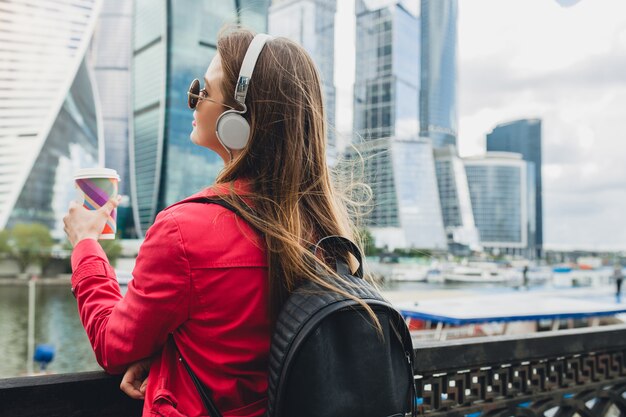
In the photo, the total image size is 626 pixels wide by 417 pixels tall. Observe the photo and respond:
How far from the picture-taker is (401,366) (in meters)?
0.81

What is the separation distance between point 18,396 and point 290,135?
68 cm

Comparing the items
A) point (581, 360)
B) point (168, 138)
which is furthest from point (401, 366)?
point (168, 138)

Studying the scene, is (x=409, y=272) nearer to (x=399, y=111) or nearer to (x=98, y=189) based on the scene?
(x=399, y=111)

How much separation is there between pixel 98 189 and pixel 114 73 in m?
72.8

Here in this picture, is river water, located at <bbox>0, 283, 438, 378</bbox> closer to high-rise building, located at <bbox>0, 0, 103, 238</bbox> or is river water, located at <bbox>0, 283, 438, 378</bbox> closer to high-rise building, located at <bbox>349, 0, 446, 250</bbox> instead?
high-rise building, located at <bbox>0, 0, 103, 238</bbox>

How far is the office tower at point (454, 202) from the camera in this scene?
6581cm

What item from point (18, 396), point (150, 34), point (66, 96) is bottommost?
point (18, 396)

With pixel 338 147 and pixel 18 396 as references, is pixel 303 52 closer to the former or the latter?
pixel 338 147

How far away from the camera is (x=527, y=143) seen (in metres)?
78.9

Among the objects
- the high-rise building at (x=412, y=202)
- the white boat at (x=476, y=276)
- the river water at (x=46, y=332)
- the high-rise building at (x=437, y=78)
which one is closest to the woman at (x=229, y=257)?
the river water at (x=46, y=332)

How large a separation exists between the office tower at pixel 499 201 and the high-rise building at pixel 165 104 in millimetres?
40450

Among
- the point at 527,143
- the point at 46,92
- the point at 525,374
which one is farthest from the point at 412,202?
the point at 525,374

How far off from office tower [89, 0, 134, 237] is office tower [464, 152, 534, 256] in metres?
47.7

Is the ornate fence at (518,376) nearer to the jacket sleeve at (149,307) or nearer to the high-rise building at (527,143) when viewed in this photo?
the jacket sleeve at (149,307)
